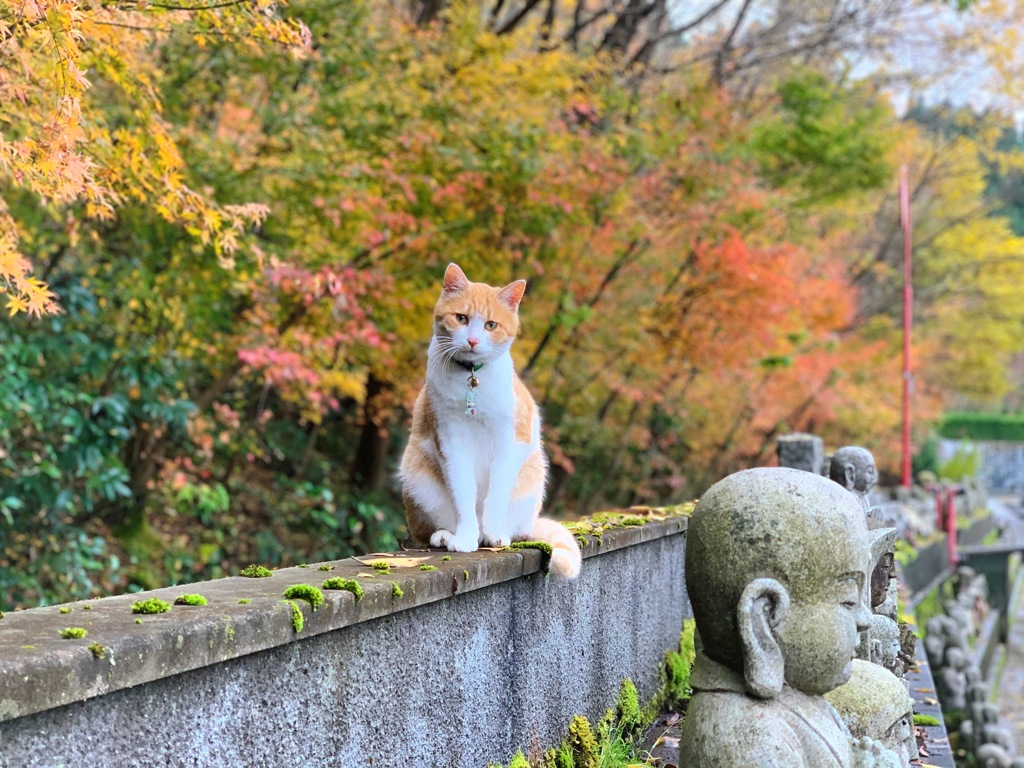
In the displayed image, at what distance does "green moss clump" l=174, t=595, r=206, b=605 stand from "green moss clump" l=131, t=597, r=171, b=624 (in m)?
0.07

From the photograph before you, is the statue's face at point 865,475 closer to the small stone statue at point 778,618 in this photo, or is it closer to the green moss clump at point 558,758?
the green moss clump at point 558,758

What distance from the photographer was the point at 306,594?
2729 millimetres

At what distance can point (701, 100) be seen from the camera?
13094mm

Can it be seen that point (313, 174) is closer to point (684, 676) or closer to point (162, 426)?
point (162, 426)

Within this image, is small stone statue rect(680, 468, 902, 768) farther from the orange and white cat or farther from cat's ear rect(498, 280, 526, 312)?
cat's ear rect(498, 280, 526, 312)

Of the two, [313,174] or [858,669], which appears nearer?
[858,669]

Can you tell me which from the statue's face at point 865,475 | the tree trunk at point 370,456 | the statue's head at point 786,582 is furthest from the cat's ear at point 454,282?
the tree trunk at point 370,456

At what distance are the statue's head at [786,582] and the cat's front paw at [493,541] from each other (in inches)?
47.5

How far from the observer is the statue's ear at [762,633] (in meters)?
2.95

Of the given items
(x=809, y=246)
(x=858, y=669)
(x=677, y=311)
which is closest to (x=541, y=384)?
(x=677, y=311)

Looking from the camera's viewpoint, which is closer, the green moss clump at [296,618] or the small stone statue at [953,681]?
the green moss clump at [296,618]

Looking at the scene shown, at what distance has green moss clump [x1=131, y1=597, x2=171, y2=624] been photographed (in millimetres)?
2443

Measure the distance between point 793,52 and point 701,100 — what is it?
546 centimetres

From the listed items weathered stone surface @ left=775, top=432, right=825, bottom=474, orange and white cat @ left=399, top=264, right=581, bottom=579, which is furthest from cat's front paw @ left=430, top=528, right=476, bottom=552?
weathered stone surface @ left=775, top=432, right=825, bottom=474
